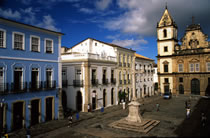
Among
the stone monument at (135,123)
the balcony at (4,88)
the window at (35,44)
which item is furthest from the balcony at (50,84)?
the stone monument at (135,123)

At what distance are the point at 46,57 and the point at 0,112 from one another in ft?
23.8

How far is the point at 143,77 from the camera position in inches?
1734

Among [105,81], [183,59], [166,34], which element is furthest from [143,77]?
[105,81]

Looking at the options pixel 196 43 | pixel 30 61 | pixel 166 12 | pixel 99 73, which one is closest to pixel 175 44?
pixel 196 43

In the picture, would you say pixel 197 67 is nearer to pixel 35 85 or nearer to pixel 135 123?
pixel 135 123

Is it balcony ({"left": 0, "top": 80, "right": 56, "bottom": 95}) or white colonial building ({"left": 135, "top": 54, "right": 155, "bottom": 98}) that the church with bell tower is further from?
balcony ({"left": 0, "top": 80, "right": 56, "bottom": 95})

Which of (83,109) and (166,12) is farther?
(166,12)

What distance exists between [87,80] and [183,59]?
1185 inches

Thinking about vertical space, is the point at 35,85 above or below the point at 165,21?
below

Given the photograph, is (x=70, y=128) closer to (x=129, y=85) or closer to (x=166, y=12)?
(x=129, y=85)

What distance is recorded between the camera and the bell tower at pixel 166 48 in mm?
45562

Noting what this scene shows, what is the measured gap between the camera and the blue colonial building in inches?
615

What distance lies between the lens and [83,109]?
81.6 feet

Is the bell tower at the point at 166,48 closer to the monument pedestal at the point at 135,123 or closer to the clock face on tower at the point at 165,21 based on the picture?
the clock face on tower at the point at 165,21
